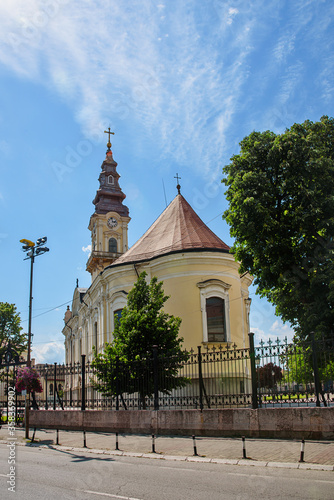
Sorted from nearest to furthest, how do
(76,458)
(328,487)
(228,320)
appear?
(328,487)
(76,458)
(228,320)

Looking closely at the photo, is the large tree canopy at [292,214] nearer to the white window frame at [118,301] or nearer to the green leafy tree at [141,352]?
the green leafy tree at [141,352]

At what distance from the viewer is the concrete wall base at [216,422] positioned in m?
12.1

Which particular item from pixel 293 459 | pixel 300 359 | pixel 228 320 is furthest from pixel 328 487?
pixel 228 320

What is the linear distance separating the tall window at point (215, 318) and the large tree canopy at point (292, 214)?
7850 mm

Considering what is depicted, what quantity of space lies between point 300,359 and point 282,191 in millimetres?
8437

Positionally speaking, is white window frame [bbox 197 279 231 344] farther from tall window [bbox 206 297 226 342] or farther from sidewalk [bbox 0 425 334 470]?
sidewalk [bbox 0 425 334 470]

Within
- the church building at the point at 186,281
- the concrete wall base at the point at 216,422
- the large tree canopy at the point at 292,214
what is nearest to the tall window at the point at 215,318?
the church building at the point at 186,281

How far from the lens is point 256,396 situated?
1333 centimetres

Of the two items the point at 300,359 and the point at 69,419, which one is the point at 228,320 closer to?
the point at 69,419

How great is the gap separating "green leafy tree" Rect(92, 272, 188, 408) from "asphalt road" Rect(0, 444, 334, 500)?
4.98m

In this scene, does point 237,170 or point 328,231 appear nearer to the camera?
point 328,231

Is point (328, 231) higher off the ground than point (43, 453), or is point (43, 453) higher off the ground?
point (328, 231)

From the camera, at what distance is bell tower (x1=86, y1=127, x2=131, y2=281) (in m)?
49.0

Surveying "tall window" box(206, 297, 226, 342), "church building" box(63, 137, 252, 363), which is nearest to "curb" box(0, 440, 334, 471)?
"church building" box(63, 137, 252, 363)
